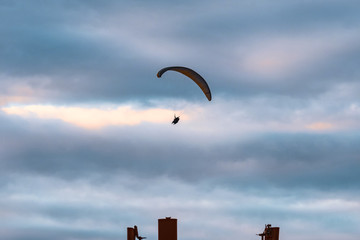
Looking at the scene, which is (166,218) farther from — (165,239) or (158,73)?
(158,73)

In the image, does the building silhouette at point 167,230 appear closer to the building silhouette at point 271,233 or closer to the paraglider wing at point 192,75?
the building silhouette at point 271,233

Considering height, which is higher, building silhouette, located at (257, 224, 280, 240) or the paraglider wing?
the paraglider wing

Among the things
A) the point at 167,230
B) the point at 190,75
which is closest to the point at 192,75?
the point at 190,75

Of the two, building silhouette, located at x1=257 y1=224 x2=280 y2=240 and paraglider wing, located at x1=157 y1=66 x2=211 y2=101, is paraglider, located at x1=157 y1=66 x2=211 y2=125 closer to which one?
paraglider wing, located at x1=157 y1=66 x2=211 y2=101

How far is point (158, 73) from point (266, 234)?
2311cm

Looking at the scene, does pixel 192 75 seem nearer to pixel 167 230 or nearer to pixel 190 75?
pixel 190 75

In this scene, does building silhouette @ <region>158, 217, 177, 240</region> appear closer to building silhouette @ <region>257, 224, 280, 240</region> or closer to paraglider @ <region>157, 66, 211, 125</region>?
building silhouette @ <region>257, 224, 280, 240</region>

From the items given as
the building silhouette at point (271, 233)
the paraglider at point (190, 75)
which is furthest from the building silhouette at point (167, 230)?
the paraglider at point (190, 75)

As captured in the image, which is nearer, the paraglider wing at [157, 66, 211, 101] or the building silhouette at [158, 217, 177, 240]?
the building silhouette at [158, 217, 177, 240]

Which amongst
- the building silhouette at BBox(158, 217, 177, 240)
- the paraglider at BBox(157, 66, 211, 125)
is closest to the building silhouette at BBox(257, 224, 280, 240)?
the building silhouette at BBox(158, 217, 177, 240)

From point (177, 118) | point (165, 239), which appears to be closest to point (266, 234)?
point (165, 239)

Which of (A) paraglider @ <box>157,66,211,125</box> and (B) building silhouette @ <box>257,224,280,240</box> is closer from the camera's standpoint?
(B) building silhouette @ <box>257,224,280,240</box>

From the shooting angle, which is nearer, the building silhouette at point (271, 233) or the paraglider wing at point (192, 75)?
the building silhouette at point (271, 233)

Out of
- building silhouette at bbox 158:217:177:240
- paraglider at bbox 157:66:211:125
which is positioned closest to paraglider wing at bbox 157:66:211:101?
paraglider at bbox 157:66:211:125
